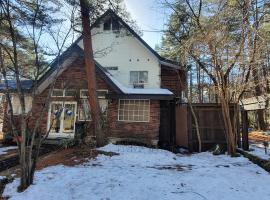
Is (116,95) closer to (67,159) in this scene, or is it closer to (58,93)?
(58,93)

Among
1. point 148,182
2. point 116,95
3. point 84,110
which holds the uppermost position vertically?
point 116,95

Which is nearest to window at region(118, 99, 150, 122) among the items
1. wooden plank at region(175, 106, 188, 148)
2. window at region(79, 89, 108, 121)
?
window at region(79, 89, 108, 121)

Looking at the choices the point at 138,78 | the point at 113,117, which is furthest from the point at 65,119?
the point at 138,78

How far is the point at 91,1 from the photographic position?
10648 millimetres

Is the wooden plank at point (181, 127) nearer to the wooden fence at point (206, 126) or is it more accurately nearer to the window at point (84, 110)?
the wooden fence at point (206, 126)

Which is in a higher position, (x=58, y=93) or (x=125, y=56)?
(x=125, y=56)

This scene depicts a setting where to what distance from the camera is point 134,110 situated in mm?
13352

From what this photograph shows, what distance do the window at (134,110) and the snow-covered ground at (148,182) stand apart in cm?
523

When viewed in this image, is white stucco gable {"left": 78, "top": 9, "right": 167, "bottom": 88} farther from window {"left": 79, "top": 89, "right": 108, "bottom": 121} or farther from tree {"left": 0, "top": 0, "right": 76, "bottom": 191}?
tree {"left": 0, "top": 0, "right": 76, "bottom": 191}

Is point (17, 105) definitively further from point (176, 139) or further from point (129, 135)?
point (176, 139)

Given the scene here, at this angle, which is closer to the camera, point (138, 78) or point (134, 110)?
point (134, 110)

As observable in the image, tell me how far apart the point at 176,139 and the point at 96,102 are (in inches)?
202

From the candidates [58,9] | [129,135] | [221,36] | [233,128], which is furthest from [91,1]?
[233,128]

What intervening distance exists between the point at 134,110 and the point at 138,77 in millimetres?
2788
